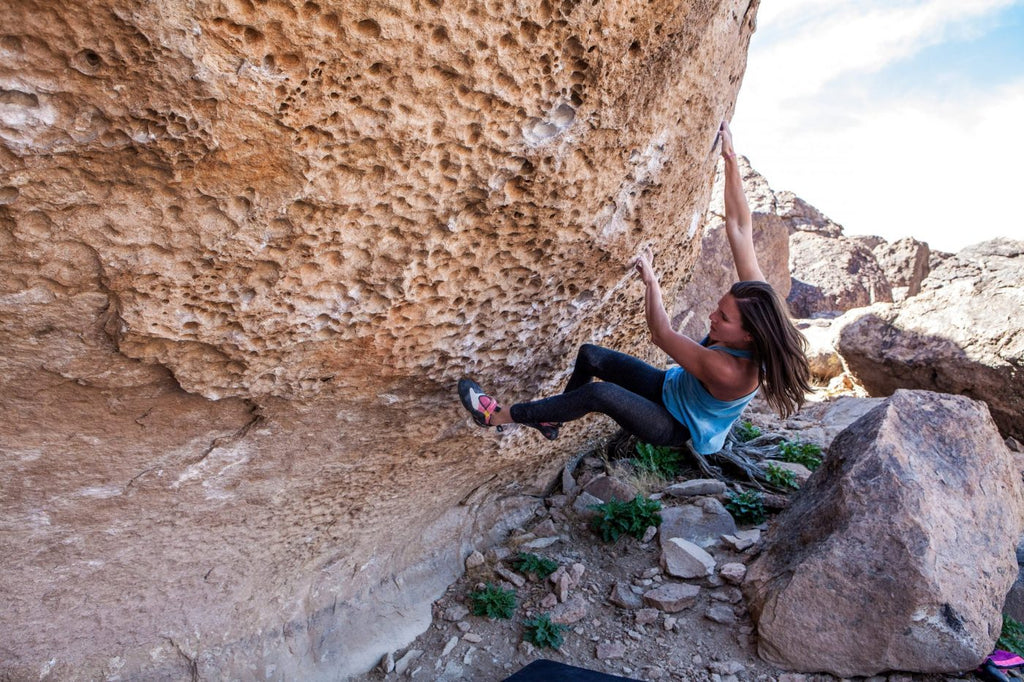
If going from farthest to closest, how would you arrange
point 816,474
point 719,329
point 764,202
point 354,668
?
1. point 764,202
2. point 816,474
3. point 354,668
4. point 719,329

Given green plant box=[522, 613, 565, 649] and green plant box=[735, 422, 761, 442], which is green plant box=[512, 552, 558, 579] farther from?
green plant box=[735, 422, 761, 442]

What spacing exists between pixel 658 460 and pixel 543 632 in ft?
5.69

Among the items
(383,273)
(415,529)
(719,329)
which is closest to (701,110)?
(719,329)

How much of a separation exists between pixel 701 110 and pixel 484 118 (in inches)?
47.0

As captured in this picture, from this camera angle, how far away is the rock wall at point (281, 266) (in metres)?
1.73

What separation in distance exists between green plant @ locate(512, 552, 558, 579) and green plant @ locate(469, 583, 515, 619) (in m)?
0.17

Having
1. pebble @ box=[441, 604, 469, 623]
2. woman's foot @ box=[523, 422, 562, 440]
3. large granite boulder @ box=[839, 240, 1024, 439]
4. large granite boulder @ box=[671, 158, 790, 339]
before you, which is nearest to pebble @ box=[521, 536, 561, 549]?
→ pebble @ box=[441, 604, 469, 623]

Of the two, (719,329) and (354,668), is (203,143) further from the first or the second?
(354,668)

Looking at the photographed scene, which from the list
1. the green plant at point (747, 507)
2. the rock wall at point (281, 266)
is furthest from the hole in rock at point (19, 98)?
the green plant at point (747, 507)

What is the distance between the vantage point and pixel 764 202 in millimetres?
9070

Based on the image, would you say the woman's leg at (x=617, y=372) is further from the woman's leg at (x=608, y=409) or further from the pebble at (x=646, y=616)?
the pebble at (x=646, y=616)

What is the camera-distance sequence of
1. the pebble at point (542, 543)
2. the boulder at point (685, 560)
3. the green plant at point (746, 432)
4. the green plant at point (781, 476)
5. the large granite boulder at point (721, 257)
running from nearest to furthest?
the boulder at point (685, 560) → the pebble at point (542, 543) → the green plant at point (781, 476) → the green plant at point (746, 432) → the large granite boulder at point (721, 257)

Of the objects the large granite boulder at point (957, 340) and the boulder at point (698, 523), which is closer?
the boulder at point (698, 523)

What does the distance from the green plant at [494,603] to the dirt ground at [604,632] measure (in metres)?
0.04
